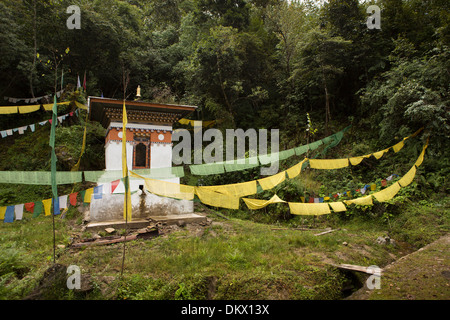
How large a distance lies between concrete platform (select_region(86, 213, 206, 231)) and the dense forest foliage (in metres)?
7.82

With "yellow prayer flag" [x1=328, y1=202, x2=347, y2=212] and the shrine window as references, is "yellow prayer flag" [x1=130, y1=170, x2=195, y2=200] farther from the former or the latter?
the shrine window

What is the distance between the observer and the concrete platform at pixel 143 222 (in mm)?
10836

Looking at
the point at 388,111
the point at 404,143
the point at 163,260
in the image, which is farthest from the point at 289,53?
the point at 163,260

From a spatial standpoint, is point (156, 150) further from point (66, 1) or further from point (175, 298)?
point (66, 1)

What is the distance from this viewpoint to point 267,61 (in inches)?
937

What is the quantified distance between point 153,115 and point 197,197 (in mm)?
6166

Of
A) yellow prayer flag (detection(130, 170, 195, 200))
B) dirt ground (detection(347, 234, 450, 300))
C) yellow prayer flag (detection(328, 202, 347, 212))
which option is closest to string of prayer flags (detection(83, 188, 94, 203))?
yellow prayer flag (detection(130, 170, 195, 200))

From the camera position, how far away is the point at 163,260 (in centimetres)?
757

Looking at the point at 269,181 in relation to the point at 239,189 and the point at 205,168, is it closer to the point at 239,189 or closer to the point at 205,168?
the point at 239,189

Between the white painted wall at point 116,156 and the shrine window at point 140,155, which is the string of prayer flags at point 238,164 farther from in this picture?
the shrine window at point 140,155

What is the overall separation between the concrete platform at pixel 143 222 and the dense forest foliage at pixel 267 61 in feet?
25.7

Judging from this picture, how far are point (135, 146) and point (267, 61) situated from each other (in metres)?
16.0

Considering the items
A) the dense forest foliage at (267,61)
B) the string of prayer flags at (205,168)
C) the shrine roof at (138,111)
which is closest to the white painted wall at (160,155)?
the shrine roof at (138,111)

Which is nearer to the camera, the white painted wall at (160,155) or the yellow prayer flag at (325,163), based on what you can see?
the yellow prayer flag at (325,163)
